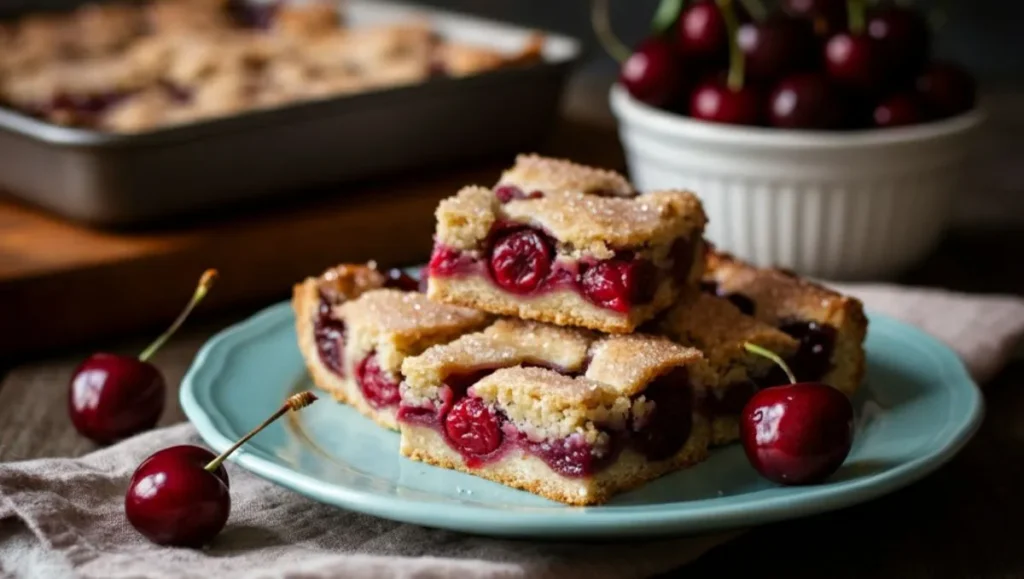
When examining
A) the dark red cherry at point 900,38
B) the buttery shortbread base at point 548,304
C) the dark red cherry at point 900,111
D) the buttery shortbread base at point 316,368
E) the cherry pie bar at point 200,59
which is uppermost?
the dark red cherry at point 900,38

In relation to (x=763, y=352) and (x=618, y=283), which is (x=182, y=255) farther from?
(x=763, y=352)

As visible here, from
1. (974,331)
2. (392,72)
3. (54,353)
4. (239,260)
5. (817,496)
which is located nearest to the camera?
(817,496)

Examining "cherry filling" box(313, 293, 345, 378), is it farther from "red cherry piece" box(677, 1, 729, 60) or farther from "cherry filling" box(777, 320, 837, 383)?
"red cherry piece" box(677, 1, 729, 60)

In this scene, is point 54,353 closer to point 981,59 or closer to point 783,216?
point 783,216

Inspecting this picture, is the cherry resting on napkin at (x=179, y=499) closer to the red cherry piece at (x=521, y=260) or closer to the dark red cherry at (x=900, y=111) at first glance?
the red cherry piece at (x=521, y=260)

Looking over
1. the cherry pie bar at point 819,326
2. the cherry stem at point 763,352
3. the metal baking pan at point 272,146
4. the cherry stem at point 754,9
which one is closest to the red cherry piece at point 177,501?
the cherry stem at point 763,352

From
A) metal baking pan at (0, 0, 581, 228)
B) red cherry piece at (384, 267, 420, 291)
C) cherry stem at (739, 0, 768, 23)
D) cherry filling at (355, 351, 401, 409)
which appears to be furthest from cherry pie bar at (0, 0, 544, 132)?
cherry filling at (355, 351, 401, 409)

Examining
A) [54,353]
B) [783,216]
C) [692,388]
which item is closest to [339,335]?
[692,388]
